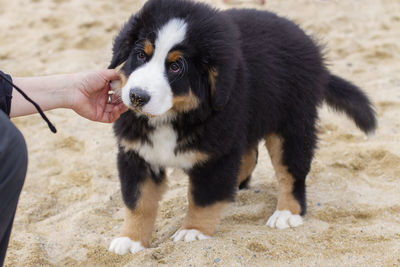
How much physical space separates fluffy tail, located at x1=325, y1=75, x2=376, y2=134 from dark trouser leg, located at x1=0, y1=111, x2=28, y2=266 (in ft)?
7.57

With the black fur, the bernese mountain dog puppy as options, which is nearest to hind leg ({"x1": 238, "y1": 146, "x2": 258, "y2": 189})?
the bernese mountain dog puppy

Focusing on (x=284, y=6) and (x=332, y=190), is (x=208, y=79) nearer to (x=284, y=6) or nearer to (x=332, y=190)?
(x=332, y=190)

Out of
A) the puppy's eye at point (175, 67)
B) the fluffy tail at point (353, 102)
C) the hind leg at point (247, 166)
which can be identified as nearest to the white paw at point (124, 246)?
the hind leg at point (247, 166)

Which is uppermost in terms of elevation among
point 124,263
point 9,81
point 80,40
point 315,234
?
point 9,81

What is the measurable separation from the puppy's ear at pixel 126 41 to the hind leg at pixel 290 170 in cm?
113

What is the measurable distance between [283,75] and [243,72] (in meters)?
0.44

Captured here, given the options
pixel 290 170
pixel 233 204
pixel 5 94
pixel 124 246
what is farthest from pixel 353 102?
pixel 5 94

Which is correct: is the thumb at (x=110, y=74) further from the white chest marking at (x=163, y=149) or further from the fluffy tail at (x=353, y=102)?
the fluffy tail at (x=353, y=102)

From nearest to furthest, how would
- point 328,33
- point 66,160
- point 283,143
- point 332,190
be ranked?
point 283,143, point 332,190, point 66,160, point 328,33

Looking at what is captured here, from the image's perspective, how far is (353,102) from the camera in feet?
11.1

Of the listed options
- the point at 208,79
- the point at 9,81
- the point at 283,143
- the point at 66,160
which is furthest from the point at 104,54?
the point at 9,81

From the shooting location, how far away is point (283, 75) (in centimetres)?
302

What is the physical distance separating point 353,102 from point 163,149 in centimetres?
146

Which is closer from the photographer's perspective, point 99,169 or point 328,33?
point 99,169
